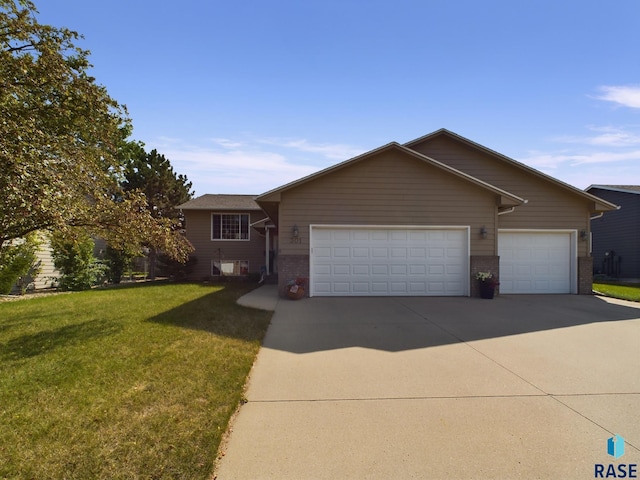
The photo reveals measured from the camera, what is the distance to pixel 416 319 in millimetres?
8367

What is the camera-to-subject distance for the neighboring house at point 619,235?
2052 centimetres

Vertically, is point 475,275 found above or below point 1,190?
below

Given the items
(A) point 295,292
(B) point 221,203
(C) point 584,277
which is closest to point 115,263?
(B) point 221,203

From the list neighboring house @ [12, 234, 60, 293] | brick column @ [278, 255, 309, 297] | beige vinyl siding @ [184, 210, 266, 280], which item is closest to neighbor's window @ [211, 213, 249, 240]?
beige vinyl siding @ [184, 210, 266, 280]

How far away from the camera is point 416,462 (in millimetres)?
2906

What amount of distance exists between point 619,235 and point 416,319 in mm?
20060

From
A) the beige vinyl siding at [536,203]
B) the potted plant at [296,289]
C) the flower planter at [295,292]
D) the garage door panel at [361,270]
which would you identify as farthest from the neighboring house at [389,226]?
the beige vinyl siding at [536,203]

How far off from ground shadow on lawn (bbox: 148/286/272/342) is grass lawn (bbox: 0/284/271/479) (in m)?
0.04

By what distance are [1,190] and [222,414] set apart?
3970 mm

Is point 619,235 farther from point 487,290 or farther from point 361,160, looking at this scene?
point 361,160

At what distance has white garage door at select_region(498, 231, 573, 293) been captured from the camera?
13.4 metres

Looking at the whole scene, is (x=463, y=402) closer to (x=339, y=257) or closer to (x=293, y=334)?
(x=293, y=334)

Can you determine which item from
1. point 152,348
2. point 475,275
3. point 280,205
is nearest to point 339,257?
point 280,205

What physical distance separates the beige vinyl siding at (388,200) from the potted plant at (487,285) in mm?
837
